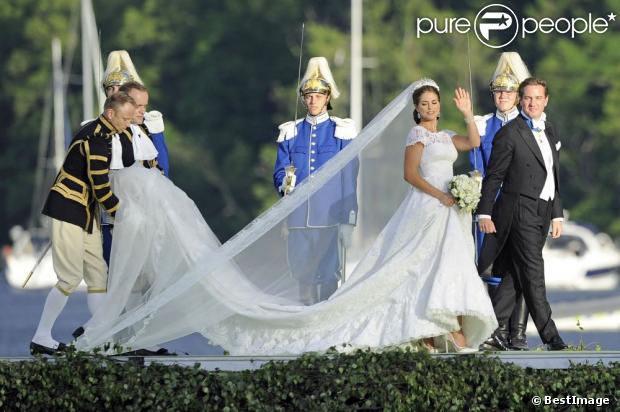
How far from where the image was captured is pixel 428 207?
10.9m

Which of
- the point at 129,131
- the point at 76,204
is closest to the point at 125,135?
the point at 129,131

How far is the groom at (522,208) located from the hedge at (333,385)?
1324mm

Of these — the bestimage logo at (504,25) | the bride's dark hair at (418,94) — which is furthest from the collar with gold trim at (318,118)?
the bestimage logo at (504,25)

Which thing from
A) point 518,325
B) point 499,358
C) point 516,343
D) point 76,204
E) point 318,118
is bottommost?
point 499,358

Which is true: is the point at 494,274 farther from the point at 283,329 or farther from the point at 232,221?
the point at 232,221

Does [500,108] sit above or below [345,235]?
above

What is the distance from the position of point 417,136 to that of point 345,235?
2.66 feet

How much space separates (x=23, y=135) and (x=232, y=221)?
677 cm

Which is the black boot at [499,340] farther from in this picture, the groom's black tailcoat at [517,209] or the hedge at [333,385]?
the hedge at [333,385]

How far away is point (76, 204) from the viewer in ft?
36.2

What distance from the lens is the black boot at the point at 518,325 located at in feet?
38.0

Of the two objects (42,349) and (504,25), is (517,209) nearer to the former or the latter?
(42,349)

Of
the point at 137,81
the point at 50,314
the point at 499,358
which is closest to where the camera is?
the point at 499,358

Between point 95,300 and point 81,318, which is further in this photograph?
point 81,318
